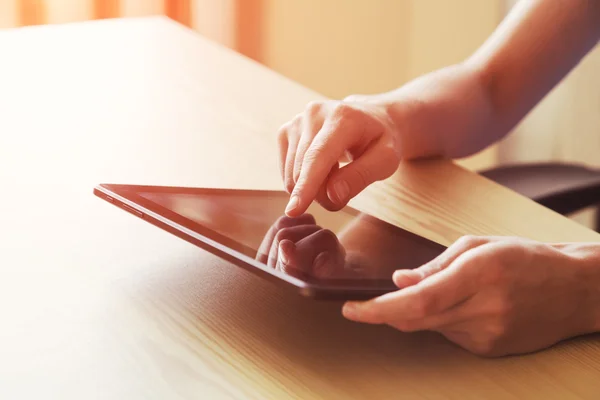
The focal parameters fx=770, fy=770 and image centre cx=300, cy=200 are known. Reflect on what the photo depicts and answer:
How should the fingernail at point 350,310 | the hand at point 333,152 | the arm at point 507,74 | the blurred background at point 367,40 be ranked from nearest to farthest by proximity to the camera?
the fingernail at point 350,310, the hand at point 333,152, the arm at point 507,74, the blurred background at point 367,40

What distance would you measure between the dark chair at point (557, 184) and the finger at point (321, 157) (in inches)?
22.8

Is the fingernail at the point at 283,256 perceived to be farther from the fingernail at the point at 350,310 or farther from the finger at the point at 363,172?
the finger at the point at 363,172

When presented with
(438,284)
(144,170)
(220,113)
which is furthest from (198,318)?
(220,113)

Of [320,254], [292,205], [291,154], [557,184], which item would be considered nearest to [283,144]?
[291,154]

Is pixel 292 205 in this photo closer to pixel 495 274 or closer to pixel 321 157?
pixel 321 157

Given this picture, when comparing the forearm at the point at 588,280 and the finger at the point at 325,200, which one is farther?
the finger at the point at 325,200

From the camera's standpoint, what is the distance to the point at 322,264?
0.56 metres

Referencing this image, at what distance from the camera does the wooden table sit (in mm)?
519

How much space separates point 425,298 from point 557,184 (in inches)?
36.3

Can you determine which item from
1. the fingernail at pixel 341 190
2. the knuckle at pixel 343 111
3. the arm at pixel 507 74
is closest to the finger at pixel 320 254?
the fingernail at pixel 341 190

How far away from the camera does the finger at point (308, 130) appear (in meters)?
0.79

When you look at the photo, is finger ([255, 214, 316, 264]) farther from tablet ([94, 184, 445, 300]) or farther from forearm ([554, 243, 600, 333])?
forearm ([554, 243, 600, 333])

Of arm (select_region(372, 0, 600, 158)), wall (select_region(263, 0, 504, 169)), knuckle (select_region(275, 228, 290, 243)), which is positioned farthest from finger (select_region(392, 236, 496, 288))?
wall (select_region(263, 0, 504, 169))

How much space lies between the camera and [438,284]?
1.74 feet
